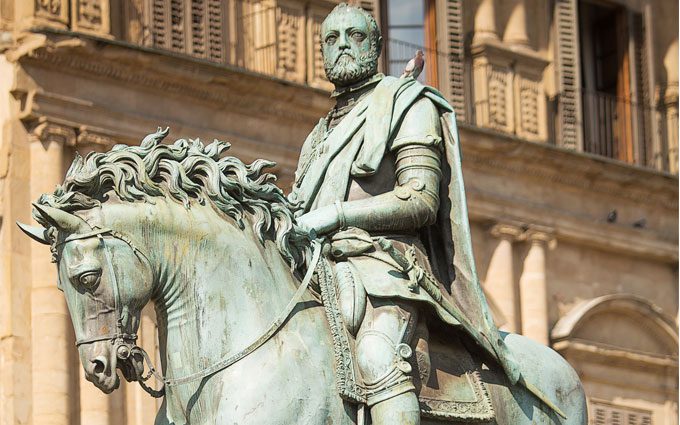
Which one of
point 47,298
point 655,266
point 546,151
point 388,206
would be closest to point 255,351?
point 388,206

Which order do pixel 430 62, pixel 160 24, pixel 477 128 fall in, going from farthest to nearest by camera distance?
pixel 430 62 < pixel 477 128 < pixel 160 24

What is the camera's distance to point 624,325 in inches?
995

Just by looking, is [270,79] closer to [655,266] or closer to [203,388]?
[655,266]

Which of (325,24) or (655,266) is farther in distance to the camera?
(655,266)

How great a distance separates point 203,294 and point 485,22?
17362mm

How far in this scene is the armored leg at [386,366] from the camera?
7.88 m

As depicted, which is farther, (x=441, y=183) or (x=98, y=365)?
(x=441, y=183)

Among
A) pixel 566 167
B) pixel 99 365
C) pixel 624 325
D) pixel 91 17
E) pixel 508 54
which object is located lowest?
pixel 99 365

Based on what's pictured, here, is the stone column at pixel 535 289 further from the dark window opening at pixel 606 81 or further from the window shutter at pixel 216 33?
the window shutter at pixel 216 33

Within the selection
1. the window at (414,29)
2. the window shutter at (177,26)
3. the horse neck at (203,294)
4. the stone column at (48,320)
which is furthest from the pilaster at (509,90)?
the horse neck at (203,294)

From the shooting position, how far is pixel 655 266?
25984mm

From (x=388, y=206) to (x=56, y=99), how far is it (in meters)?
12.4

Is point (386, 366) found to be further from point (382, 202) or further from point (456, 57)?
point (456, 57)

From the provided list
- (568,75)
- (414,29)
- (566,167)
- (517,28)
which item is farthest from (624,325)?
(414,29)
